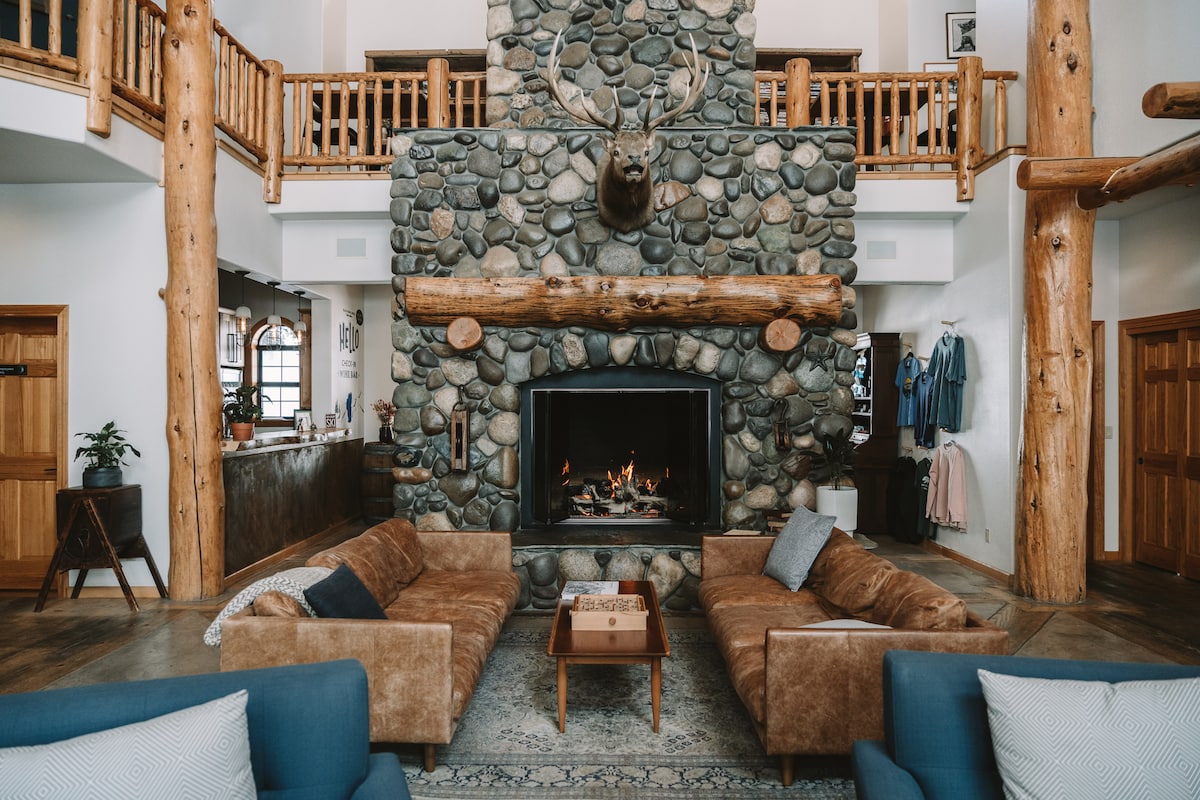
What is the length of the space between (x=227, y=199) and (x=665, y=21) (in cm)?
357

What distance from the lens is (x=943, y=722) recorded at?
1.73 meters

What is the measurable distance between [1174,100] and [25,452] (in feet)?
24.0

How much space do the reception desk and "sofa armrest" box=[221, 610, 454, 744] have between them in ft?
10.3

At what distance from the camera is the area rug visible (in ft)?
8.33

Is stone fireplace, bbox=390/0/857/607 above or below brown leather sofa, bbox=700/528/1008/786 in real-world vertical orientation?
above

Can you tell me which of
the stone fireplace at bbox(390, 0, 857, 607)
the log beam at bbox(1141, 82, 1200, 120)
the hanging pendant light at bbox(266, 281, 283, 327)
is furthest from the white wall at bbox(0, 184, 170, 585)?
the log beam at bbox(1141, 82, 1200, 120)

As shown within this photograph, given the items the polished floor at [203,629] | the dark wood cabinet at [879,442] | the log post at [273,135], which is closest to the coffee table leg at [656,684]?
the polished floor at [203,629]

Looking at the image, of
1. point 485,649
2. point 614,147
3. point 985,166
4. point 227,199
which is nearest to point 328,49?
point 227,199

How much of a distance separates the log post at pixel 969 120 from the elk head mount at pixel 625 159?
7.81 feet

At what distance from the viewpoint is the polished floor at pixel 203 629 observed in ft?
12.0

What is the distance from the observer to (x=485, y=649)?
3.13 meters

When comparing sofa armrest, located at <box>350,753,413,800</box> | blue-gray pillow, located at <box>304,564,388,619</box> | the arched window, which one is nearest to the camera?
sofa armrest, located at <box>350,753,413,800</box>

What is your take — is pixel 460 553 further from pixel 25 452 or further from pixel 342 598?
pixel 25 452

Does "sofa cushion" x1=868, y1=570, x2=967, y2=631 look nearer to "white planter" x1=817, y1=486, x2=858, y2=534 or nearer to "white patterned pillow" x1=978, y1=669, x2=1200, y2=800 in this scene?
"white patterned pillow" x1=978, y1=669, x2=1200, y2=800
